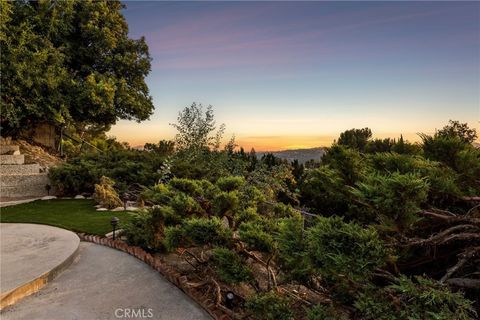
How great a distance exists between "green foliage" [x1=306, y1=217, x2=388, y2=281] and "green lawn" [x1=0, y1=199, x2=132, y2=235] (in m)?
4.45

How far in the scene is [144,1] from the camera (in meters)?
9.48

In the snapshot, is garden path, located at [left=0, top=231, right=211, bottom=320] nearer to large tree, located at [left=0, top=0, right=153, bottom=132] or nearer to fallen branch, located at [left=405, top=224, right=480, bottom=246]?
fallen branch, located at [left=405, top=224, right=480, bottom=246]

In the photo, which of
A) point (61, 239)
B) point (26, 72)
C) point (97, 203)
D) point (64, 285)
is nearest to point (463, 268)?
point (64, 285)

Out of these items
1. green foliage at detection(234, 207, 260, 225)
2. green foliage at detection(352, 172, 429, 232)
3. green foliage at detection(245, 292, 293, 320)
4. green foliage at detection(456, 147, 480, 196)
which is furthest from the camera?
green foliage at detection(234, 207, 260, 225)

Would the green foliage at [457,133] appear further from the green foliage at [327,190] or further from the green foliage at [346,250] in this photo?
the green foliage at [346,250]

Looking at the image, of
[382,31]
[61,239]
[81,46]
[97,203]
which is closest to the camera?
[61,239]

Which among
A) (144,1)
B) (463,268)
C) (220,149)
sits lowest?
(463,268)

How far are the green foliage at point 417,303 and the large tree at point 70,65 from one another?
541 inches

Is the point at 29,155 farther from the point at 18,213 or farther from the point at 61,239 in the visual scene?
the point at 61,239

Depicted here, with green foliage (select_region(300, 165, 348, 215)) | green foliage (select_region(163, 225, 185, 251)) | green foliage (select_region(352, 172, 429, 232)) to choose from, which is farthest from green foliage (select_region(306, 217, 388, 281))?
green foliage (select_region(163, 225, 185, 251))

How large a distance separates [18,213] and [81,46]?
9784mm

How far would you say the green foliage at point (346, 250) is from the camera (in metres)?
1.85

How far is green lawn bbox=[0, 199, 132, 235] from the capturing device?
21.1 ft

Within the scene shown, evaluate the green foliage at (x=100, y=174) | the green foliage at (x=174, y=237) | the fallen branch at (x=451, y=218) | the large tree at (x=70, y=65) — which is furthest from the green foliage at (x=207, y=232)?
the large tree at (x=70, y=65)
